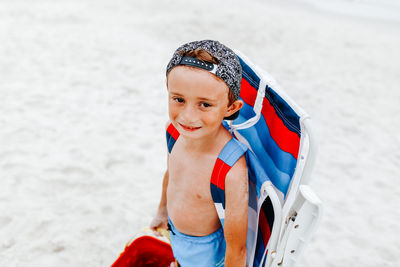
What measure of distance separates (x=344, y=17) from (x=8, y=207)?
9330 mm

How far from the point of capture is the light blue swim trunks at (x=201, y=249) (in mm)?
1651

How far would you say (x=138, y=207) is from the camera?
9.70 ft

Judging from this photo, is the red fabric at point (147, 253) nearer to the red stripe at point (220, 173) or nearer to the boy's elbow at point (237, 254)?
the boy's elbow at point (237, 254)

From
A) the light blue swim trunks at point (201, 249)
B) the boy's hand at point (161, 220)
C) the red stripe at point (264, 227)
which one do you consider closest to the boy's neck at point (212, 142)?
the red stripe at point (264, 227)

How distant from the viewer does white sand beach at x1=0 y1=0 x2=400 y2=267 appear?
2754mm

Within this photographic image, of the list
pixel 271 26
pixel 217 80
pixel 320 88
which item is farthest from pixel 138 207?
pixel 271 26

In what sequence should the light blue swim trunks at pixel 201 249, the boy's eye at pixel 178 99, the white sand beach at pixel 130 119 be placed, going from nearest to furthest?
1. the boy's eye at pixel 178 99
2. the light blue swim trunks at pixel 201 249
3. the white sand beach at pixel 130 119

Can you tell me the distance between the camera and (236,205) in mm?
1359

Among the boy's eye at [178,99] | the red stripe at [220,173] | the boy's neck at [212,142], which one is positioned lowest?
the red stripe at [220,173]

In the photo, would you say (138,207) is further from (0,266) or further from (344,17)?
(344,17)

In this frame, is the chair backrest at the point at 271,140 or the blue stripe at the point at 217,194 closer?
the chair backrest at the point at 271,140

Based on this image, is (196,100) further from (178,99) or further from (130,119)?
(130,119)

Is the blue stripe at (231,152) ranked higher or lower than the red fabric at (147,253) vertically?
higher

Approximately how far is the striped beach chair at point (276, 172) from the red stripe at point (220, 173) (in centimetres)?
6
